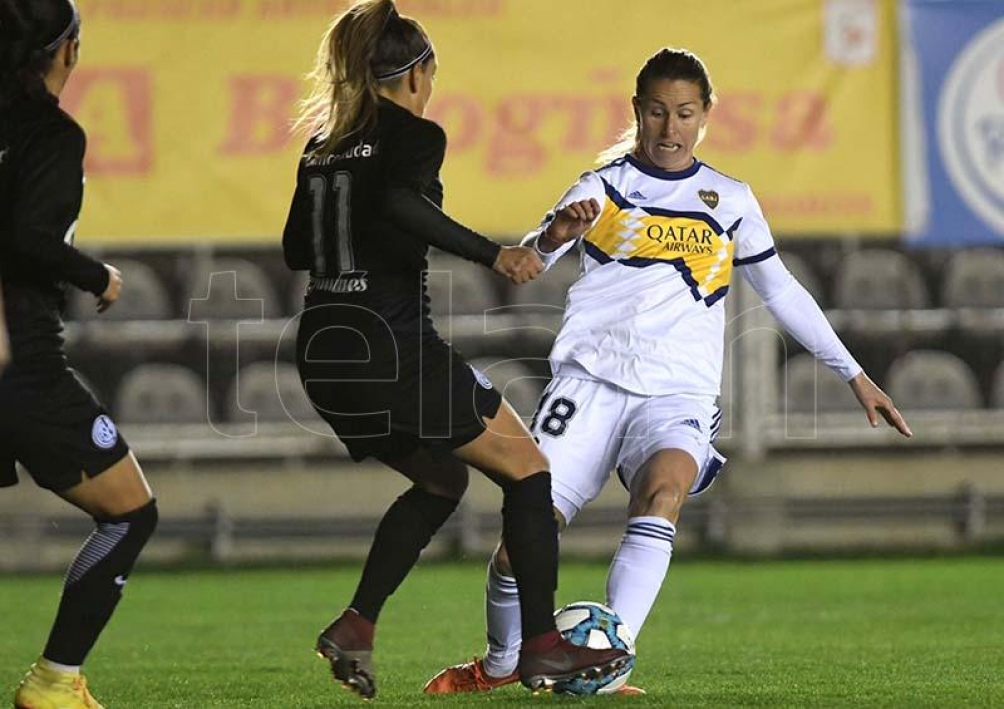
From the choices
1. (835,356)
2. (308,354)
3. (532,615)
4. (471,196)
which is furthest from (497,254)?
(471,196)

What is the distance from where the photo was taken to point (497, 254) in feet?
17.7

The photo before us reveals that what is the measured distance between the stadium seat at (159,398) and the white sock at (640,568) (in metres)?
9.31

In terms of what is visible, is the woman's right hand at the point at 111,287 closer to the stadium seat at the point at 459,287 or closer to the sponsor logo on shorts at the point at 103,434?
the sponsor logo on shorts at the point at 103,434

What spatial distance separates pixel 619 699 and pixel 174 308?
32.6 ft

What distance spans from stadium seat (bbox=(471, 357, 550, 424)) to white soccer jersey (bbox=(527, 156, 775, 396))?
8085mm

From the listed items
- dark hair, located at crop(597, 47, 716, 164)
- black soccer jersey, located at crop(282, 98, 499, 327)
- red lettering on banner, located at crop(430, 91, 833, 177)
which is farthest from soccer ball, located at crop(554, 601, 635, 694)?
red lettering on banner, located at crop(430, 91, 833, 177)

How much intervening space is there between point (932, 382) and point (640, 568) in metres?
9.49

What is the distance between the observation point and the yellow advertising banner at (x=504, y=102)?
44.5ft

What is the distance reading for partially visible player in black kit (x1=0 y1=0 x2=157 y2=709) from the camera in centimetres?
502

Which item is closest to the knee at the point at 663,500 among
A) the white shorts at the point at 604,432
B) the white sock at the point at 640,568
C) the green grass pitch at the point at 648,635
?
the white sock at the point at 640,568

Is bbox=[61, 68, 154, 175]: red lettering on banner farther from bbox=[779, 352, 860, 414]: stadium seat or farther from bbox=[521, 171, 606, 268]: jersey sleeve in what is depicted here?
bbox=[521, 171, 606, 268]: jersey sleeve

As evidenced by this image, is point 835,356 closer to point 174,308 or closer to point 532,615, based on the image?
point 532,615

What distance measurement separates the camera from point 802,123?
541 inches

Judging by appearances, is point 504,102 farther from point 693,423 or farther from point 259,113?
point 693,423
